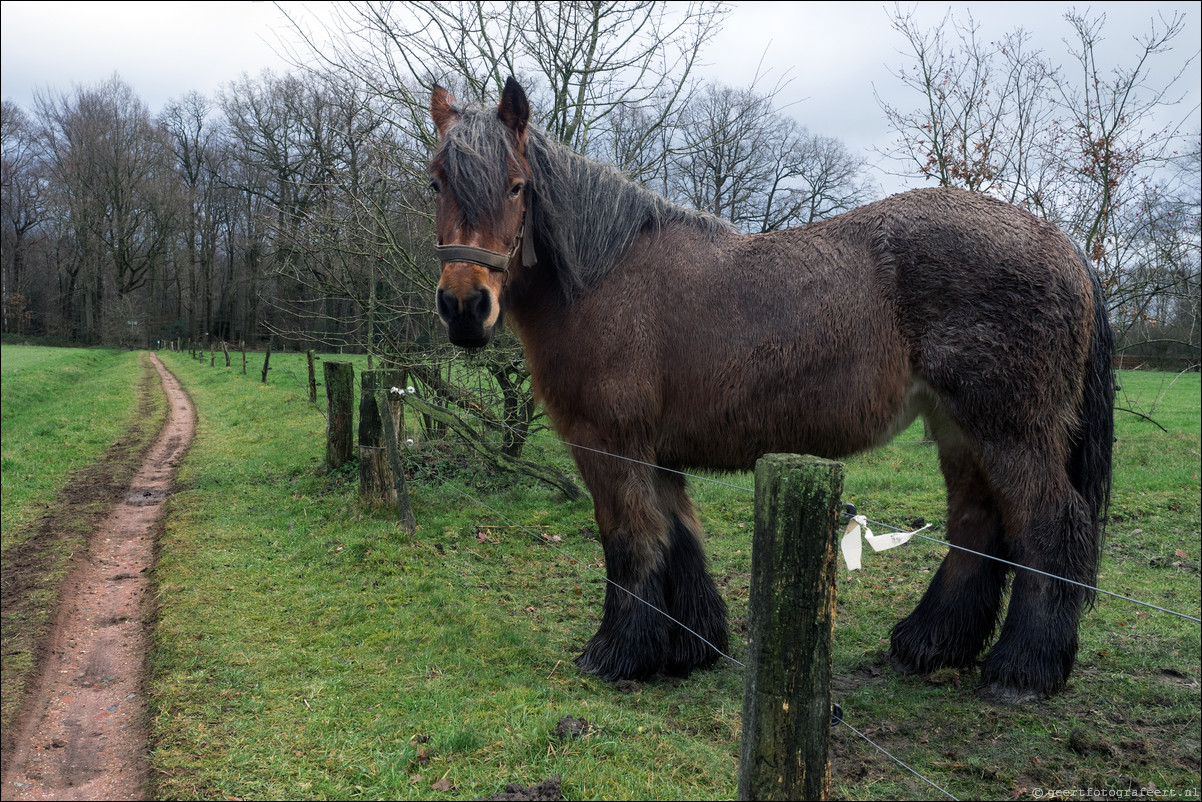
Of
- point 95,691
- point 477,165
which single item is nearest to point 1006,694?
point 477,165

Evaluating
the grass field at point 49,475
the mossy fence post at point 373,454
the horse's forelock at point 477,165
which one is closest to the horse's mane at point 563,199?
the horse's forelock at point 477,165

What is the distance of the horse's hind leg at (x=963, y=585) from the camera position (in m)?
3.87

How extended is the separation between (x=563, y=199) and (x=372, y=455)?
404cm

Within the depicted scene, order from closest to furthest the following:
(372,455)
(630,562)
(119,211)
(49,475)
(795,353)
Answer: (795,353)
(630,562)
(372,455)
(49,475)
(119,211)

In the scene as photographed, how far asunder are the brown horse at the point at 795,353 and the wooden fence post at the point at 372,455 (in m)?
3.43

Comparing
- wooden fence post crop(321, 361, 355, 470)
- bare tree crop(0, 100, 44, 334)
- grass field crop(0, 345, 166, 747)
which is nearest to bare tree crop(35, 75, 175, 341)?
bare tree crop(0, 100, 44, 334)

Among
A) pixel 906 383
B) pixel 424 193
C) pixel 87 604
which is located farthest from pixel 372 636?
pixel 424 193

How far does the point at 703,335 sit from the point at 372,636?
2.76 m

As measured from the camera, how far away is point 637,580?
12.2 feet

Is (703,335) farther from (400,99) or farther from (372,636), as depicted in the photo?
(400,99)

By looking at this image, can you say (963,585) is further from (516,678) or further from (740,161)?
(740,161)

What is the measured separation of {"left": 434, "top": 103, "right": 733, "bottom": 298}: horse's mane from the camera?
133 inches

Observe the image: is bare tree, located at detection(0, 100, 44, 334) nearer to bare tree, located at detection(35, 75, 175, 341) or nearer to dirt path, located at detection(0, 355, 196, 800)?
bare tree, located at detection(35, 75, 175, 341)

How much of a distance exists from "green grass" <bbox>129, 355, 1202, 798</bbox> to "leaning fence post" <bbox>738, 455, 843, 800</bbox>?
953mm
